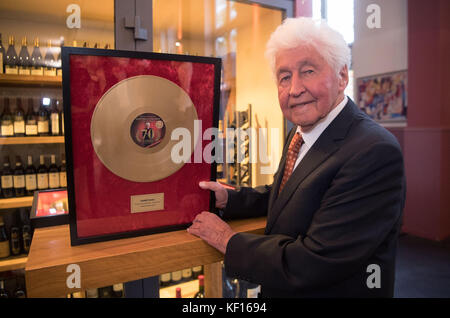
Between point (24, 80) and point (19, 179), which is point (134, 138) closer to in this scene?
point (24, 80)

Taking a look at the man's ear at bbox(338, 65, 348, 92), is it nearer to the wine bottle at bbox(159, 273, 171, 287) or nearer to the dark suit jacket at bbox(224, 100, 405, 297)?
the dark suit jacket at bbox(224, 100, 405, 297)

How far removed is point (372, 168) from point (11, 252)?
1856mm

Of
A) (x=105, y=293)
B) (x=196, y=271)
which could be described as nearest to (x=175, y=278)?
(x=196, y=271)

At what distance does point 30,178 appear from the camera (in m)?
1.75

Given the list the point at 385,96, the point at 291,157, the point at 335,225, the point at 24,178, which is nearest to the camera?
the point at 335,225

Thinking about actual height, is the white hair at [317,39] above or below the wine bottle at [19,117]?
above

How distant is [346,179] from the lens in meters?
0.86

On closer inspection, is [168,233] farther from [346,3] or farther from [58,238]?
[346,3]

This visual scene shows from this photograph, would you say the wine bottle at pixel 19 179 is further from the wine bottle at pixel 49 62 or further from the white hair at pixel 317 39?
the white hair at pixel 317 39

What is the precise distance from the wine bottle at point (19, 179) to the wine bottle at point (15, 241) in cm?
19

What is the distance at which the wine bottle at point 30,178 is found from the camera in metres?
1.66

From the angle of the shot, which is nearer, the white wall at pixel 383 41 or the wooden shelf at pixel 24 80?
the wooden shelf at pixel 24 80

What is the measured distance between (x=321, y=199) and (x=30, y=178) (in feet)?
5.00

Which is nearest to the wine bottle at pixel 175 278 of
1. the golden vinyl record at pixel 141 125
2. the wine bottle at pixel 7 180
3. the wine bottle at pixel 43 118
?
the wine bottle at pixel 7 180
